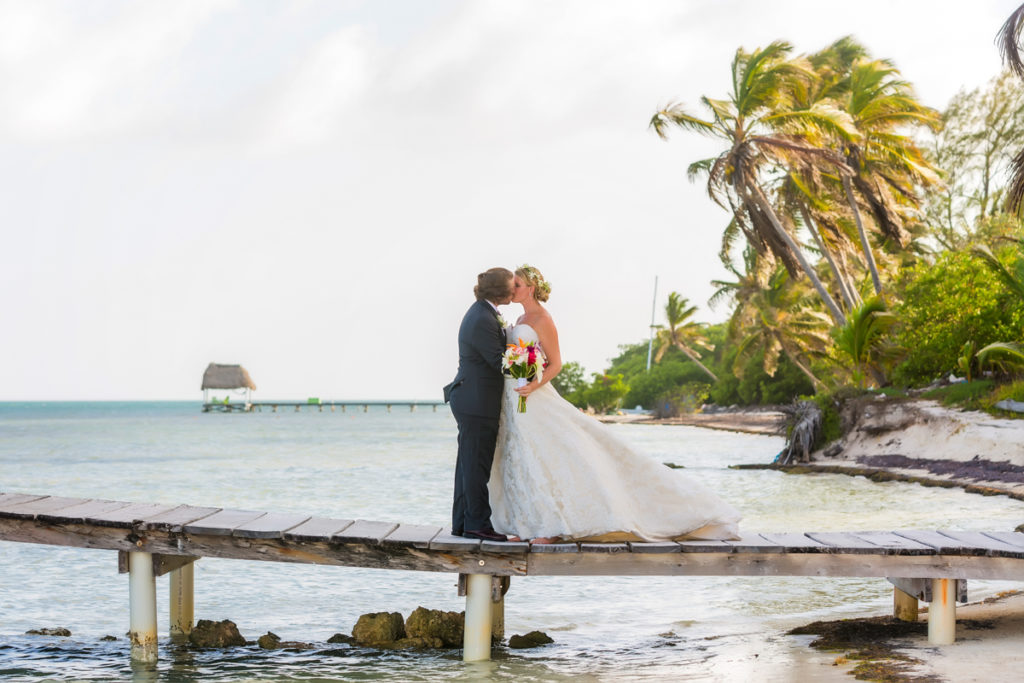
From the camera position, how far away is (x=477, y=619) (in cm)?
663

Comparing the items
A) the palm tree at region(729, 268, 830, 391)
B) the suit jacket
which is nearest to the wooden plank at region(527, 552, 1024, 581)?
the suit jacket

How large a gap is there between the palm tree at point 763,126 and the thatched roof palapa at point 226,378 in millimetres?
98160

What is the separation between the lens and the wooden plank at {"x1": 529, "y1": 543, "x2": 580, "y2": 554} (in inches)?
247

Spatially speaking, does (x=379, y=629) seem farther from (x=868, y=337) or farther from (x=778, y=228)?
(x=778, y=228)

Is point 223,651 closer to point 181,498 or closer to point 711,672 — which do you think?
point 711,672

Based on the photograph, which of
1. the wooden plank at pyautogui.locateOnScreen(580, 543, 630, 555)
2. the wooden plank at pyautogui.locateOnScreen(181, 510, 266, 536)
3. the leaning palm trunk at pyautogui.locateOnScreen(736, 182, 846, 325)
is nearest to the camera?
the wooden plank at pyautogui.locateOnScreen(580, 543, 630, 555)

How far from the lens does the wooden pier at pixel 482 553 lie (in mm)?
6316

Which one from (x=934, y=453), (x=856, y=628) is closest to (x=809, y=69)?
(x=934, y=453)

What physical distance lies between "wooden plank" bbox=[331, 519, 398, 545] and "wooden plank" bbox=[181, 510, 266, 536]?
739 mm

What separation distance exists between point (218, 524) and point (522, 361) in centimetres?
241

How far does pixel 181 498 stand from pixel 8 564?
11.1 meters

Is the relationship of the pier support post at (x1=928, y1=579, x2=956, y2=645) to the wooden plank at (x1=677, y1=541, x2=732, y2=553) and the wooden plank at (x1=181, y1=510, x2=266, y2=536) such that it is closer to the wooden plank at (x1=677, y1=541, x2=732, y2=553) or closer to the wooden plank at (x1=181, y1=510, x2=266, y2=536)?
the wooden plank at (x1=677, y1=541, x2=732, y2=553)

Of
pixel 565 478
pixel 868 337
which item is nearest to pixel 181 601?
pixel 565 478

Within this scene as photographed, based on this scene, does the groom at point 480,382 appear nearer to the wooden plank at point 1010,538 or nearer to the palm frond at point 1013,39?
the wooden plank at point 1010,538
